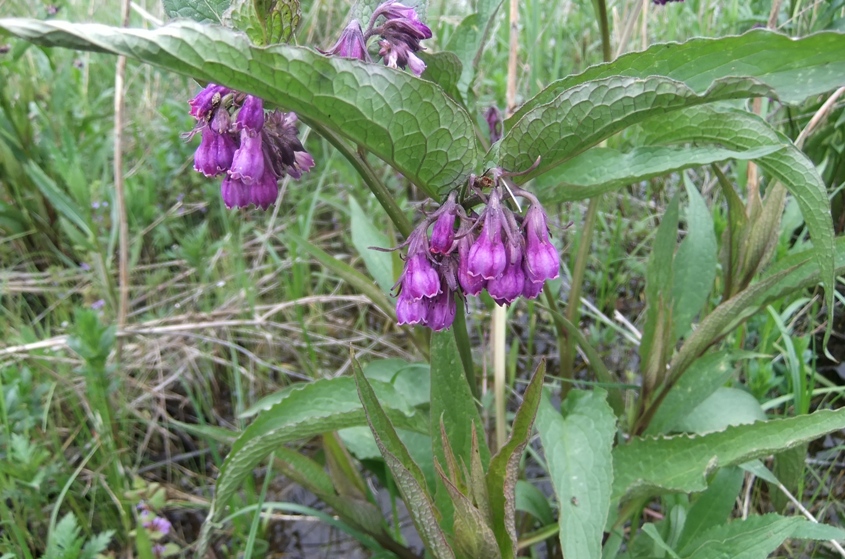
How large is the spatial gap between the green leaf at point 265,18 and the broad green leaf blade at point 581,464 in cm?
99

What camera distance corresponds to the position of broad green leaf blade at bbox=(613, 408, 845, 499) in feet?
4.51

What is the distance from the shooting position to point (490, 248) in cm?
113

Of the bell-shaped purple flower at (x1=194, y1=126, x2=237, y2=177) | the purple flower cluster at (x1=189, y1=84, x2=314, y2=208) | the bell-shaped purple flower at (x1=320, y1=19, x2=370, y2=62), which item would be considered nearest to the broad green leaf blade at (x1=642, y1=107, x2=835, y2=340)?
the bell-shaped purple flower at (x1=320, y1=19, x2=370, y2=62)

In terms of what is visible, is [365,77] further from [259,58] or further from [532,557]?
[532,557]

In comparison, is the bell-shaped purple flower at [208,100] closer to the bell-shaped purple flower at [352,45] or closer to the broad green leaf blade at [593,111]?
the bell-shaped purple flower at [352,45]

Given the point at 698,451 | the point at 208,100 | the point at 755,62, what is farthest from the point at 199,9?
the point at 698,451

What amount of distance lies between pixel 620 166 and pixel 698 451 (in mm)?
Answer: 683

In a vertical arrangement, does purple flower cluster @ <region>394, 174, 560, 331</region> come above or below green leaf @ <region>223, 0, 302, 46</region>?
below

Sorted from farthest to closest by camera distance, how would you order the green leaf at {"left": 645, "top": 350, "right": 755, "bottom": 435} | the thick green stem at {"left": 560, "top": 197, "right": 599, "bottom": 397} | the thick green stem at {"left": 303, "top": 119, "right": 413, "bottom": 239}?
the thick green stem at {"left": 560, "top": 197, "right": 599, "bottom": 397}
the green leaf at {"left": 645, "top": 350, "right": 755, "bottom": 435}
the thick green stem at {"left": 303, "top": 119, "right": 413, "bottom": 239}

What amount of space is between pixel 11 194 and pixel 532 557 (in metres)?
3.08

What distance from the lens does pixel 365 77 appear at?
0.99m

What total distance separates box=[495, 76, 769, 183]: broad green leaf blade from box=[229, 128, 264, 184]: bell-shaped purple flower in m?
0.45

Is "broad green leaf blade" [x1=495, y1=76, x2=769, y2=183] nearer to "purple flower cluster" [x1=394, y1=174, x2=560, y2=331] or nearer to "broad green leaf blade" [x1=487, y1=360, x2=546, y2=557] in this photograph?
"purple flower cluster" [x1=394, y1=174, x2=560, y2=331]

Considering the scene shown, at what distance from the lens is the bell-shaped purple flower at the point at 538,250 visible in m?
1.18
